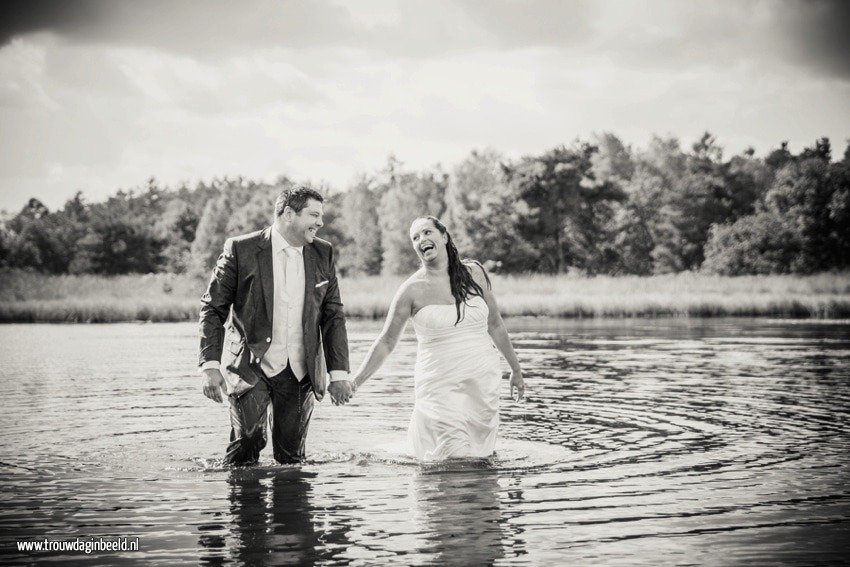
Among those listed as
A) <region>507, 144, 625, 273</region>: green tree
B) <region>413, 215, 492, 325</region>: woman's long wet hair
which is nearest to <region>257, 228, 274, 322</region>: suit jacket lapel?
<region>413, 215, 492, 325</region>: woman's long wet hair

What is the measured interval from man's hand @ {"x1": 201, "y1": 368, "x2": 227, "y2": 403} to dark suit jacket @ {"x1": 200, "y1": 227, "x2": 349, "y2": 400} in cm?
10

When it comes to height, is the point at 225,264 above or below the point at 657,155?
below

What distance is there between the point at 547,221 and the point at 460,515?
49.9 metres

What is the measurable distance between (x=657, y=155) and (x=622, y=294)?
6963 centimetres

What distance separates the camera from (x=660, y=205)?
2918 inches

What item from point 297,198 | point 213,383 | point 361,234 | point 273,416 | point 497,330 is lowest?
point 273,416

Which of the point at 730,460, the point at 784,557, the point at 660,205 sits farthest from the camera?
the point at 660,205

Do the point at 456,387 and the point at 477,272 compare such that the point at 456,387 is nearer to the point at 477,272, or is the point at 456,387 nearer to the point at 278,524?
the point at 477,272

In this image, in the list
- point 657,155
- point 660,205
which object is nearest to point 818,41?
point 660,205

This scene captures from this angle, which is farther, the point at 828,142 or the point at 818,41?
the point at 828,142

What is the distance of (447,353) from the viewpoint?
786cm

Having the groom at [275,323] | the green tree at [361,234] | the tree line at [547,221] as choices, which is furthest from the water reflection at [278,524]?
the green tree at [361,234]

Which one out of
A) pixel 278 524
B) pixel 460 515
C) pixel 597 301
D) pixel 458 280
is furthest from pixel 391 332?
pixel 597 301

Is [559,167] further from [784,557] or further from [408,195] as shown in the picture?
[784,557]
